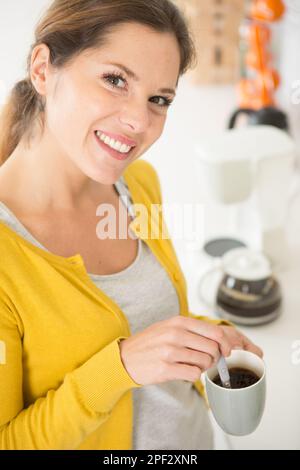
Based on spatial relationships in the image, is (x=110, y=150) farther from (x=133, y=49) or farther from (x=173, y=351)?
(x=173, y=351)

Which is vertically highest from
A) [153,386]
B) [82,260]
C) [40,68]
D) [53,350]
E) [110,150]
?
[40,68]

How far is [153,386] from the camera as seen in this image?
30.8 inches

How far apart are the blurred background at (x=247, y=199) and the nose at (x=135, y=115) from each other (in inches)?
7.6

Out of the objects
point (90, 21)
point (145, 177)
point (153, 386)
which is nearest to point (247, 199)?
point (145, 177)

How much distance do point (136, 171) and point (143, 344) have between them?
0.42 metres

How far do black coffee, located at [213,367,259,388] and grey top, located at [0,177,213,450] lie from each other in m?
0.16

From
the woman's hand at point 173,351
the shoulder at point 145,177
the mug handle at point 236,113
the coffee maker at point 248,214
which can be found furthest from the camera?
the mug handle at point 236,113

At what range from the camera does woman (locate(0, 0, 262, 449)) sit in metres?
0.61

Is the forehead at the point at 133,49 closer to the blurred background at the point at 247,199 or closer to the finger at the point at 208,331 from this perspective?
the blurred background at the point at 247,199

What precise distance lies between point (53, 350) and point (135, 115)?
1.03 feet

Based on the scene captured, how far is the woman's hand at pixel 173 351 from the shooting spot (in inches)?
23.1

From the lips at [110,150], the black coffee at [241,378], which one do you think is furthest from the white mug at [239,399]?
the lips at [110,150]

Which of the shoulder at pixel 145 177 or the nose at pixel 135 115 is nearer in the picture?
the nose at pixel 135 115

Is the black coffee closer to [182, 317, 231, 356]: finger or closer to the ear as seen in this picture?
[182, 317, 231, 356]: finger
